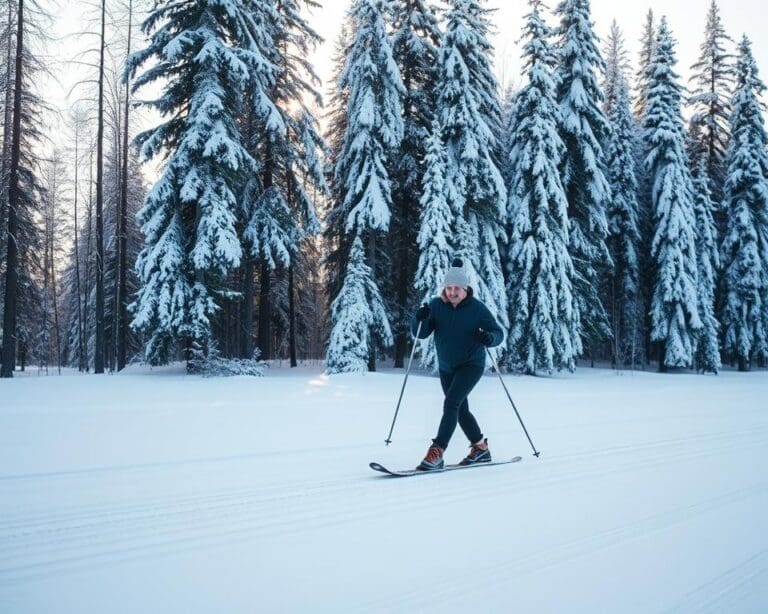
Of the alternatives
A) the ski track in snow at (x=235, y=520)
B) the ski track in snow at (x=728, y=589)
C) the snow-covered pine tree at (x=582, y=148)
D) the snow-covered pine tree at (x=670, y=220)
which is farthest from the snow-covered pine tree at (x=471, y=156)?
the ski track in snow at (x=728, y=589)

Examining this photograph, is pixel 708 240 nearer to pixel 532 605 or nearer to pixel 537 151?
pixel 537 151

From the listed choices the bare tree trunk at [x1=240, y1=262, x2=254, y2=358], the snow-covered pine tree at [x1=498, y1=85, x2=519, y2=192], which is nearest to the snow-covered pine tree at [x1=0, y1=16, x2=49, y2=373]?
the bare tree trunk at [x1=240, y1=262, x2=254, y2=358]

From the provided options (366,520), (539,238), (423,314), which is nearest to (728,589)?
(366,520)

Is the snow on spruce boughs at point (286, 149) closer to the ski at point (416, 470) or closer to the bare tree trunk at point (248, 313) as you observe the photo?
the bare tree trunk at point (248, 313)

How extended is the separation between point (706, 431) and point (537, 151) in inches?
580

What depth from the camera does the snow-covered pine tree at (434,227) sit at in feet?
59.0

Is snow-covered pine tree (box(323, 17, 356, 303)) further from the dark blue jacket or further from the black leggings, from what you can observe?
the black leggings

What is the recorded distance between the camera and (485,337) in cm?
543

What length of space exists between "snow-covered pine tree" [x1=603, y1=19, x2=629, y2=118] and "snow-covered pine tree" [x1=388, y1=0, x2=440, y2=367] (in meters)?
12.6

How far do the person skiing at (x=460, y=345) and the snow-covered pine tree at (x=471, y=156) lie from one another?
42.2 feet

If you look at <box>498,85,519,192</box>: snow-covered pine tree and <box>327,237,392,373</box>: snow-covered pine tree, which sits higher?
<box>498,85,519,192</box>: snow-covered pine tree

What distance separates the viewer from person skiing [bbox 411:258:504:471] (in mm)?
5391

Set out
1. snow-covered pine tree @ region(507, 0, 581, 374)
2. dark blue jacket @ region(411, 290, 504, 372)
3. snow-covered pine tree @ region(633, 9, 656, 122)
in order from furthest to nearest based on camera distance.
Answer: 1. snow-covered pine tree @ region(633, 9, 656, 122)
2. snow-covered pine tree @ region(507, 0, 581, 374)
3. dark blue jacket @ region(411, 290, 504, 372)

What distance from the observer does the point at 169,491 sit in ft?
14.2
